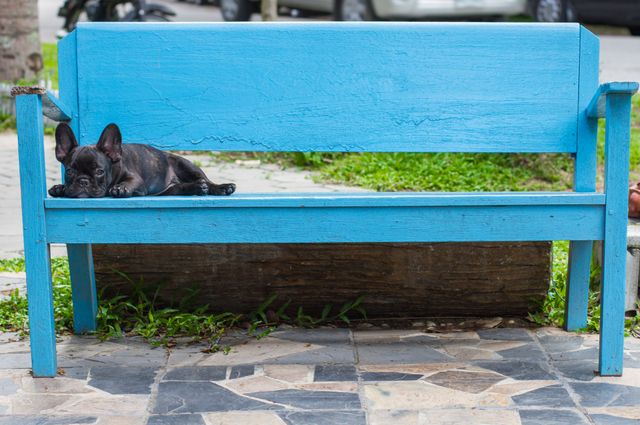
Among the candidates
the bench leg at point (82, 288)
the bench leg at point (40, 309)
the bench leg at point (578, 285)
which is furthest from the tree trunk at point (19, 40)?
the bench leg at point (578, 285)

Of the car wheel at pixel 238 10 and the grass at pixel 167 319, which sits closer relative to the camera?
the grass at pixel 167 319

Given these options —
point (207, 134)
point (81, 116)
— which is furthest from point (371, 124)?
point (81, 116)

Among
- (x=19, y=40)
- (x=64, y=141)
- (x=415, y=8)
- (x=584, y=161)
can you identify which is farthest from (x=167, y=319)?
(x=415, y=8)

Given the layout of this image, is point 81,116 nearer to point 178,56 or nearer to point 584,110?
point 178,56

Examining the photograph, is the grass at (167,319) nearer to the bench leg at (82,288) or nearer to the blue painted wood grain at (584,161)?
the bench leg at (82,288)

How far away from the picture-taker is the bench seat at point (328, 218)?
10.7 ft

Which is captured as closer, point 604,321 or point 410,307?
point 604,321

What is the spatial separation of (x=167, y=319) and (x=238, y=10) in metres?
11.6

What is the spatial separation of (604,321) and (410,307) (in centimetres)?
90

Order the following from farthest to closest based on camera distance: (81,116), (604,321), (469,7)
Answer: (469,7), (81,116), (604,321)

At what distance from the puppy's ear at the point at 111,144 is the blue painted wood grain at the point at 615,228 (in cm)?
165

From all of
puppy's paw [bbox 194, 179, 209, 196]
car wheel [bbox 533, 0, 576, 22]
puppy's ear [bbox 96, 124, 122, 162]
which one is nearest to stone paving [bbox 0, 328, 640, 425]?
puppy's paw [bbox 194, 179, 209, 196]

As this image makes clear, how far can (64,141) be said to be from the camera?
3471mm

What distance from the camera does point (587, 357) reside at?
358cm
